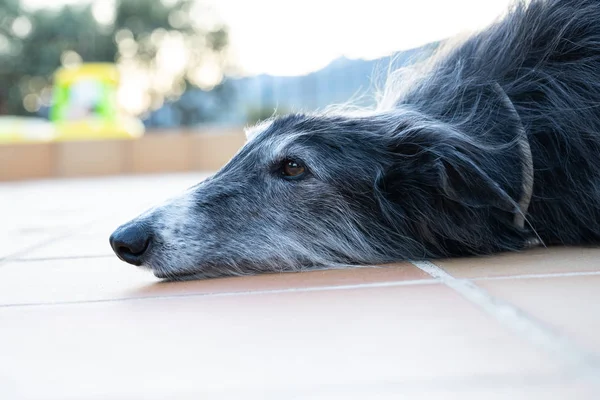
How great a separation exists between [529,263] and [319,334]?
89 centimetres

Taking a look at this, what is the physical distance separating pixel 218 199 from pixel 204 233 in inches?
5.6

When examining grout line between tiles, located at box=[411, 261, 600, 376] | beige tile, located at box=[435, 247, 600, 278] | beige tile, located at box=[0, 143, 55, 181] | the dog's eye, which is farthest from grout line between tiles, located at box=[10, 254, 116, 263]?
beige tile, located at box=[0, 143, 55, 181]

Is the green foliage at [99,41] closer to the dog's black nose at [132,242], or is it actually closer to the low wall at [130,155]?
the low wall at [130,155]

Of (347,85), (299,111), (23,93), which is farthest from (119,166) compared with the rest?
(23,93)

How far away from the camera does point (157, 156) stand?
13484mm

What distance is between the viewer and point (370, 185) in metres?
2.15

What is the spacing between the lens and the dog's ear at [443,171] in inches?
79.9

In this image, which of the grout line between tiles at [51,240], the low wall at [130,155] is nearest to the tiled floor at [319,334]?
the grout line between tiles at [51,240]

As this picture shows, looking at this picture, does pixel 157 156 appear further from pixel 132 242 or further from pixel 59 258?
pixel 132 242

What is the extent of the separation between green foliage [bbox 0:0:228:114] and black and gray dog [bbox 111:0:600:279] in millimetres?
25209

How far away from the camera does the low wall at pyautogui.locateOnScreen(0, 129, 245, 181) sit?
12995 millimetres

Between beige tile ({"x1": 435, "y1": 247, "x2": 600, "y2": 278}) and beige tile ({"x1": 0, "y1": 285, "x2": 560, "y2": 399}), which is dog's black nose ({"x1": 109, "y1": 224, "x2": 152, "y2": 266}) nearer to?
beige tile ({"x1": 0, "y1": 285, "x2": 560, "y2": 399})

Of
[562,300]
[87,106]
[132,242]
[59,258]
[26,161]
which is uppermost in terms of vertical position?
[562,300]

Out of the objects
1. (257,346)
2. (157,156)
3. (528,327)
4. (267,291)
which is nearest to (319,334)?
(257,346)
